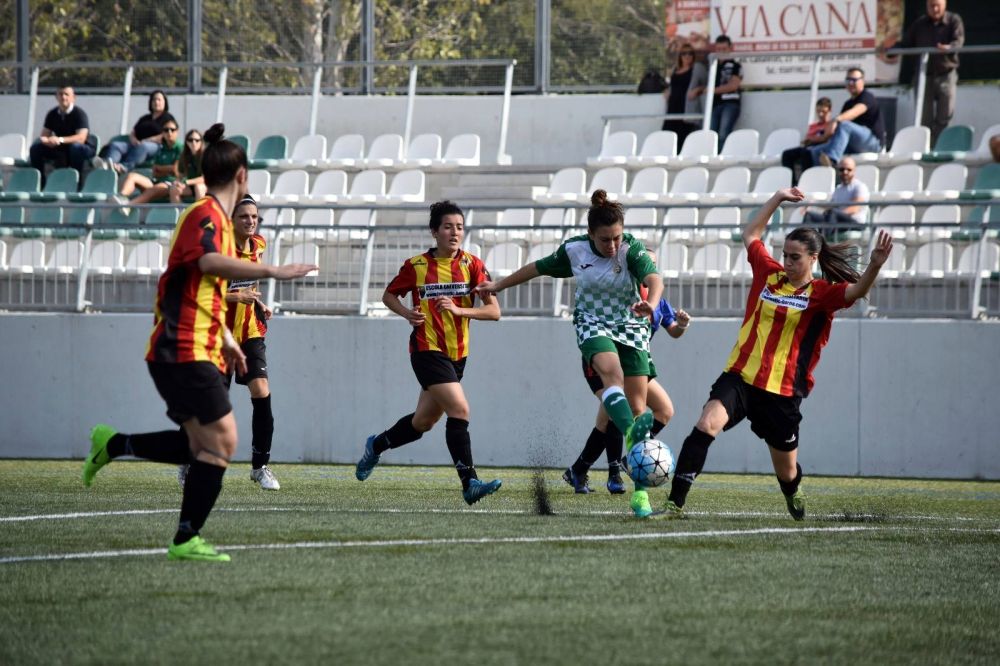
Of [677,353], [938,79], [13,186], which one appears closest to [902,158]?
[938,79]

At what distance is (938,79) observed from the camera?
1953cm

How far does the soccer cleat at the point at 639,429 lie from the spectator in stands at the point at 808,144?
1043 cm

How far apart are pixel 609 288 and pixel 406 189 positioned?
35.3ft

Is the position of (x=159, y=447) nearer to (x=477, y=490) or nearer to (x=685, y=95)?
(x=477, y=490)

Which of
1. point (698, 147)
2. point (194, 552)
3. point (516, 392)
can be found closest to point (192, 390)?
point (194, 552)

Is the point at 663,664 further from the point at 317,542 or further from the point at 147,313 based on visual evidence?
the point at 147,313

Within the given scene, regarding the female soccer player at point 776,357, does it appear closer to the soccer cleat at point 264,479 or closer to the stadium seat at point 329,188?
the soccer cleat at point 264,479

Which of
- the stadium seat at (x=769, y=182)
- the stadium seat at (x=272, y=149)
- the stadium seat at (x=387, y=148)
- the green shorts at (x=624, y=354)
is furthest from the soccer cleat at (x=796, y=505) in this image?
the stadium seat at (x=272, y=149)

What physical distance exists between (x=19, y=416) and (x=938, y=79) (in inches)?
473

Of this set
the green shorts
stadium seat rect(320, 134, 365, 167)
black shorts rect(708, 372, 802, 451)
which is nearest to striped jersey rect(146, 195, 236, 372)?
black shorts rect(708, 372, 802, 451)

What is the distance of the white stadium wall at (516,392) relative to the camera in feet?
46.3

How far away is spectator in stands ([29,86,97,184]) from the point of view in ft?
70.7

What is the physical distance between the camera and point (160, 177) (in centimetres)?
1997

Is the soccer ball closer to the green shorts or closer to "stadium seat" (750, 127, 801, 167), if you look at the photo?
the green shorts
